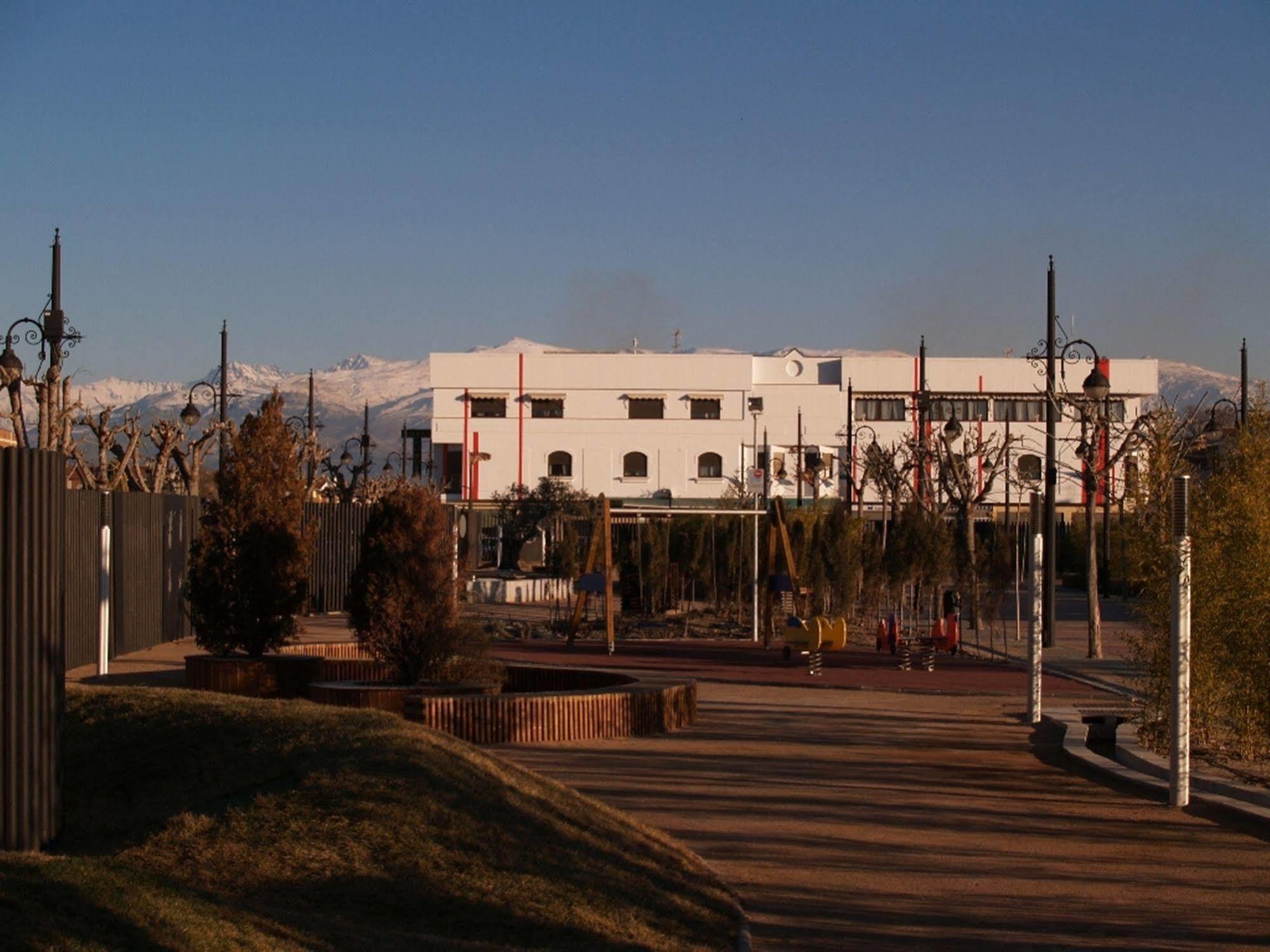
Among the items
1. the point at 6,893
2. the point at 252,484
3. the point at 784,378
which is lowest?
the point at 6,893

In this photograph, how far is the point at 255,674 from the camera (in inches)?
705

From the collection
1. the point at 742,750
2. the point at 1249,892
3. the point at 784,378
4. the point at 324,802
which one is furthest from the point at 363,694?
the point at 784,378

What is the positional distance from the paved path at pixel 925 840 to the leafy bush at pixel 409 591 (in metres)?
2.11

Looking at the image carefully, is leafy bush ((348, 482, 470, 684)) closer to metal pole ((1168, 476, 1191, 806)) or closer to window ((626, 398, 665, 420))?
metal pole ((1168, 476, 1191, 806))

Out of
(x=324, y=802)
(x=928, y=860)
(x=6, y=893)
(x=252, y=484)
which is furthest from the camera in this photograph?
(x=252, y=484)

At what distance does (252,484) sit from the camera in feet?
63.3

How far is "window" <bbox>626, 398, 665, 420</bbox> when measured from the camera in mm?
74125

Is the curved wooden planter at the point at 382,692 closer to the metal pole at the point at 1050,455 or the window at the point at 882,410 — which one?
the metal pole at the point at 1050,455

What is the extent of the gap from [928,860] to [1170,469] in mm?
6652

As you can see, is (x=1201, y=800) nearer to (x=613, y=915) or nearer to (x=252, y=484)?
(x=613, y=915)

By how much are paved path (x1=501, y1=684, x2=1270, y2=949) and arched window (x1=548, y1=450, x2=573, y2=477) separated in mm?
55594

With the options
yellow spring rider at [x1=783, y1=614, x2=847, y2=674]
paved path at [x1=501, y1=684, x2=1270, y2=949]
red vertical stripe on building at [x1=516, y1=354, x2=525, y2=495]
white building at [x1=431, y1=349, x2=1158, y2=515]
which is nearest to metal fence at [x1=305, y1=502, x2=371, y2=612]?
yellow spring rider at [x1=783, y1=614, x2=847, y2=674]

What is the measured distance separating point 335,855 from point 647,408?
6659 centimetres

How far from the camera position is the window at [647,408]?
74125mm
